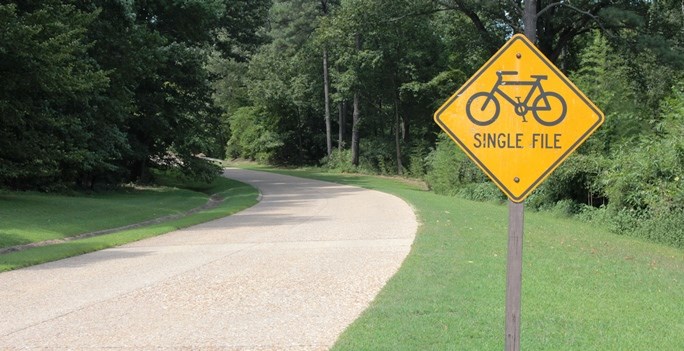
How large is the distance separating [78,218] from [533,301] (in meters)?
15.7

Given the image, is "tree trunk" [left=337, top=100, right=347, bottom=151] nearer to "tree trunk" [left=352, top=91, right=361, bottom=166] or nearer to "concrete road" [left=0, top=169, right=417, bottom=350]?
"tree trunk" [left=352, top=91, right=361, bottom=166]

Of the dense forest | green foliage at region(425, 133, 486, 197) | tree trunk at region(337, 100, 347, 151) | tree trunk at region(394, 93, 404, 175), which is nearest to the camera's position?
the dense forest

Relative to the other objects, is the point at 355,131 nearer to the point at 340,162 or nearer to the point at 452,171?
the point at 340,162

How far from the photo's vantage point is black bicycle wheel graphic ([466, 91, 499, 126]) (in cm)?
420

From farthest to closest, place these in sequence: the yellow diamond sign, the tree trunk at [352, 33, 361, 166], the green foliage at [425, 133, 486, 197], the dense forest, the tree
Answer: the tree trunk at [352, 33, 361, 166] < the green foliage at [425, 133, 486, 197] < the dense forest < the tree < the yellow diamond sign

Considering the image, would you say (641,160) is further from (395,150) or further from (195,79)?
(395,150)

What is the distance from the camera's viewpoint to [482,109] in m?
4.23

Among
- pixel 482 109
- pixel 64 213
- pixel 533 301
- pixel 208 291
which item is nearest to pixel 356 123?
→ pixel 64 213

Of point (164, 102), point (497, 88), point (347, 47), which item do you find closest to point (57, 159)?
point (164, 102)

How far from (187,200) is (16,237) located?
46.3 ft

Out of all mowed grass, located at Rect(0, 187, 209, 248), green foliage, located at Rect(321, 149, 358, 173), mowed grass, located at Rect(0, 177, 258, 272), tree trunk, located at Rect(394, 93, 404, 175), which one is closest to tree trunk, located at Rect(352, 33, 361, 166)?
green foliage, located at Rect(321, 149, 358, 173)

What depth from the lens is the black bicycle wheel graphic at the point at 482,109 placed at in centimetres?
420

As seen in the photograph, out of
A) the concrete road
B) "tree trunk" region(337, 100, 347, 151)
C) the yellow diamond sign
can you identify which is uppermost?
"tree trunk" region(337, 100, 347, 151)

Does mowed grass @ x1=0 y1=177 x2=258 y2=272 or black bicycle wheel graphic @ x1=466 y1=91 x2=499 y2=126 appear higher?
black bicycle wheel graphic @ x1=466 y1=91 x2=499 y2=126
